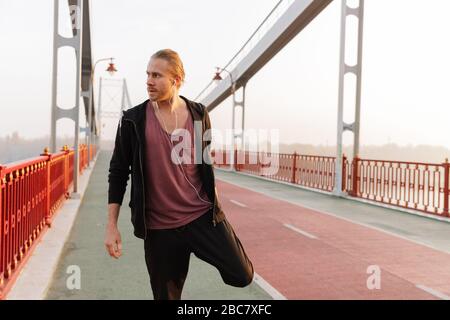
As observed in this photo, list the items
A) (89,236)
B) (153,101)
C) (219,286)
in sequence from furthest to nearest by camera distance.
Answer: (89,236) < (219,286) < (153,101)

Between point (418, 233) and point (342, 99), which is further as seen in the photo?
point (342, 99)

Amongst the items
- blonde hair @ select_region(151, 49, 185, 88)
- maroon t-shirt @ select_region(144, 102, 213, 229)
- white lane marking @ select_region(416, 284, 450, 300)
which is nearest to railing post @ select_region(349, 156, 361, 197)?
white lane marking @ select_region(416, 284, 450, 300)

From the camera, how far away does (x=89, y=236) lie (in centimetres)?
765

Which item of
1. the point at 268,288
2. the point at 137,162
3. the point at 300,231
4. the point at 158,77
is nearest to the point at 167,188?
the point at 137,162

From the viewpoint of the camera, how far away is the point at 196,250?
2629 mm

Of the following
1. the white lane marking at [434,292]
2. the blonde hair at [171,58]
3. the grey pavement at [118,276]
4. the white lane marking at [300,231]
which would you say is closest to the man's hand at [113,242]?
the blonde hair at [171,58]

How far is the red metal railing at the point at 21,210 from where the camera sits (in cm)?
447

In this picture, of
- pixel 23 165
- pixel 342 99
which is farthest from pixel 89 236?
pixel 342 99

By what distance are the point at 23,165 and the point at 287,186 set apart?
1380 cm

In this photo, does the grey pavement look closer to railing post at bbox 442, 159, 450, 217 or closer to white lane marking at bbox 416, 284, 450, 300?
white lane marking at bbox 416, 284, 450, 300

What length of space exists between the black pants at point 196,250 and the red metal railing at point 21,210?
218 cm

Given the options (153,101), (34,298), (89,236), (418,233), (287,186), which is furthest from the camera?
(287,186)

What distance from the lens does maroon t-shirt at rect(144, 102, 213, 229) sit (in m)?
2.56
